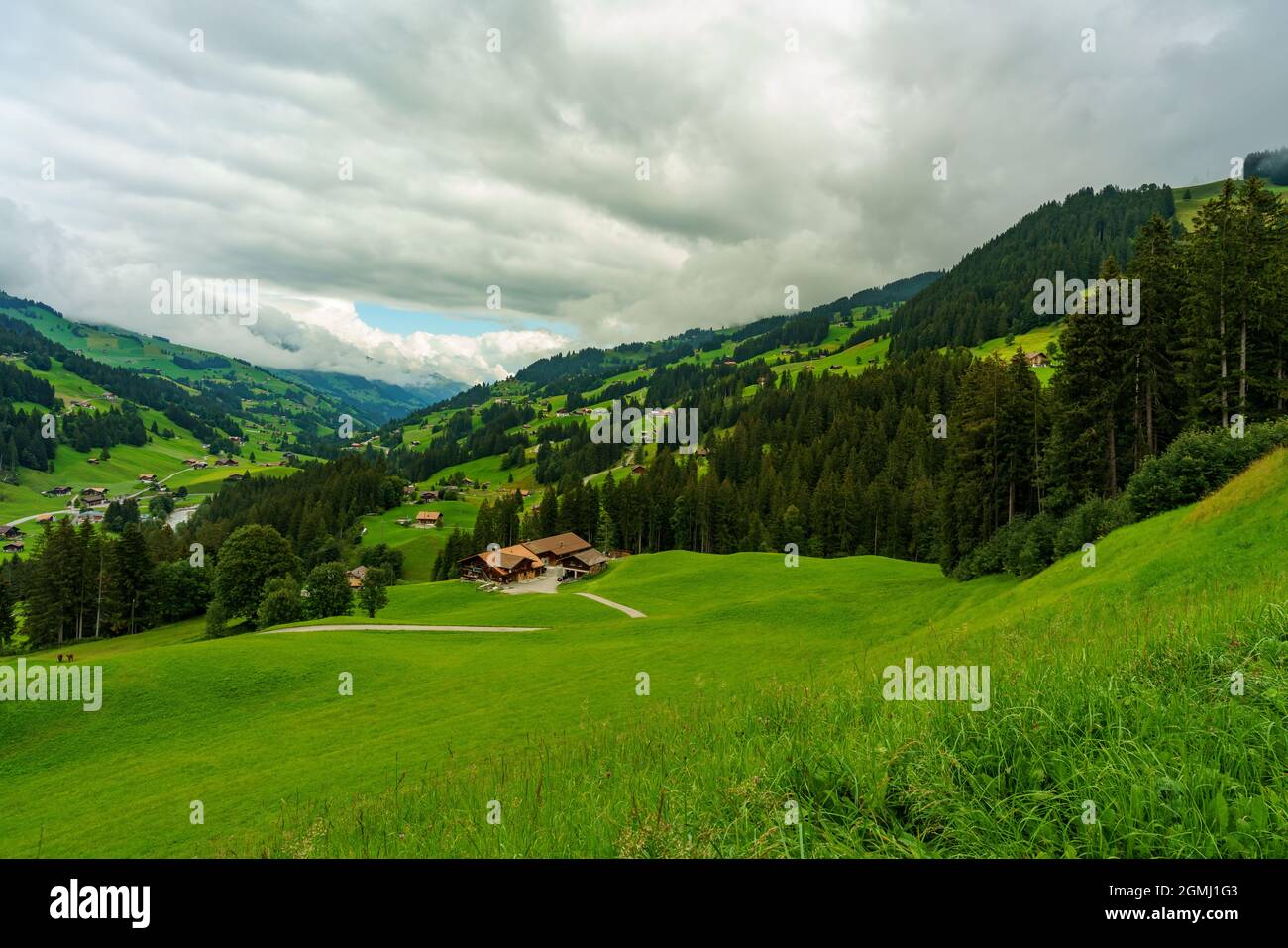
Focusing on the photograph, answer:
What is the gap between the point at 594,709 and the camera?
22.7 metres

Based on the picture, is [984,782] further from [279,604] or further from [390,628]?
[279,604]

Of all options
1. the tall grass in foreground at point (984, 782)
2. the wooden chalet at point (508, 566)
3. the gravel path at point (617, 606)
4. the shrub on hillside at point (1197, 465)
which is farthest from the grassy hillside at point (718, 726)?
the wooden chalet at point (508, 566)

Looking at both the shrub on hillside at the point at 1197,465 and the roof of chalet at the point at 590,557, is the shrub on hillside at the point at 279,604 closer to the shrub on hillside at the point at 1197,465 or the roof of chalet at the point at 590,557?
the roof of chalet at the point at 590,557

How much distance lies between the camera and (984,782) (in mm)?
4418

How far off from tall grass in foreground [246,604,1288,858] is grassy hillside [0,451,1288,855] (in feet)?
0.10

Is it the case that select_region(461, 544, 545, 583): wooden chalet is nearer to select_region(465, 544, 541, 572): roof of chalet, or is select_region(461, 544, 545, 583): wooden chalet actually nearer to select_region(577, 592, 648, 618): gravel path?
select_region(465, 544, 541, 572): roof of chalet

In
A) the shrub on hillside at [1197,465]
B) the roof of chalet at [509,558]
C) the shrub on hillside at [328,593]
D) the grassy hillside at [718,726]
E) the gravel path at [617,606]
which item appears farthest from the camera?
the roof of chalet at [509,558]

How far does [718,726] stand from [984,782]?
3.44 metres

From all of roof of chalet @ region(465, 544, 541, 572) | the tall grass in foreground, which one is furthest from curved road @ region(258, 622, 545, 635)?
the tall grass in foreground

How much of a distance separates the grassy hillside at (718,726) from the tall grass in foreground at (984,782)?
30mm

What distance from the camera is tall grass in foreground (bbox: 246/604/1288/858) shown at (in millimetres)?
3686

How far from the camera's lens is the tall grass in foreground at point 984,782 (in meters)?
3.69

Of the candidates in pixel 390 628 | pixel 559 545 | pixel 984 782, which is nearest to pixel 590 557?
pixel 559 545
